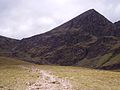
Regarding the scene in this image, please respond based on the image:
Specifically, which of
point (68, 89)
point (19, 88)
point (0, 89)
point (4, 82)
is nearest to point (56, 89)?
point (68, 89)

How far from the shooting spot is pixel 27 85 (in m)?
29.7

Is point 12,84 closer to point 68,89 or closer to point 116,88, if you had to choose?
point 68,89

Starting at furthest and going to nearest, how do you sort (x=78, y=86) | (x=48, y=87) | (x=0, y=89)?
(x=78, y=86), (x=48, y=87), (x=0, y=89)

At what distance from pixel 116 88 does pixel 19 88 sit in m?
12.0

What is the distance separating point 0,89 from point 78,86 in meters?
8.89

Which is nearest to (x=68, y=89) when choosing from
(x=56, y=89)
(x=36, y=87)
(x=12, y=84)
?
(x=56, y=89)

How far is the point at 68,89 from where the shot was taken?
28.3 m

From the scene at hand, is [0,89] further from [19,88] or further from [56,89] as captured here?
[56,89]

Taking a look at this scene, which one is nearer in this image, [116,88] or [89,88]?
[89,88]

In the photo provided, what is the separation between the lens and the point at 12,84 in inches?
1193

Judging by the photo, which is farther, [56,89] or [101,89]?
[101,89]

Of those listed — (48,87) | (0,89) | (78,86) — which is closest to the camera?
(0,89)

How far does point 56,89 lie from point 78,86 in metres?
4.40

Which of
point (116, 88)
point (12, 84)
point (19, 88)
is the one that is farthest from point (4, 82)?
point (116, 88)
